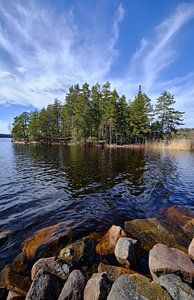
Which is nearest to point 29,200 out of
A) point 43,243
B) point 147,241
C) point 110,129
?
point 43,243

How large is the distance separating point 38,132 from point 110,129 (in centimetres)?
3847

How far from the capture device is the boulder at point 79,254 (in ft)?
19.4

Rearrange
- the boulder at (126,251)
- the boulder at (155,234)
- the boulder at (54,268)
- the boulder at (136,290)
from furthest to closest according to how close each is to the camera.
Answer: the boulder at (155,234), the boulder at (126,251), the boulder at (54,268), the boulder at (136,290)

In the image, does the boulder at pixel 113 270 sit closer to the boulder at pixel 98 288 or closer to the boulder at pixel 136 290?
the boulder at pixel 98 288

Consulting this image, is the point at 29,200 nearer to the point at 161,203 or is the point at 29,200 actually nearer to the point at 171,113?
the point at 161,203

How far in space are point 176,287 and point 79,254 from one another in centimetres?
285

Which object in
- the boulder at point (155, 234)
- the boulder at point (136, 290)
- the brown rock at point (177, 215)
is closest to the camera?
the boulder at point (136, 290)

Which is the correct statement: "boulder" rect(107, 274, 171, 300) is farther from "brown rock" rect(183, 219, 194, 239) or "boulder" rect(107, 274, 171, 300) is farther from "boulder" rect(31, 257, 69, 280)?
"brown rock" rect(183, 219, 194, 239)

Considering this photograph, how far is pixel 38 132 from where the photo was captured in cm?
8600

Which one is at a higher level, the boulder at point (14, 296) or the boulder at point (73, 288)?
the boulder at point (73, 288)

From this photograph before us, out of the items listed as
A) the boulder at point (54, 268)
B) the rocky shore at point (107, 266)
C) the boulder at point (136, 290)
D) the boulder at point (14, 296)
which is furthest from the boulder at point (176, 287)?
the boulder at point (14, 296)

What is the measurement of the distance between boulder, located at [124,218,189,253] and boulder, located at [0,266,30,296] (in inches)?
156

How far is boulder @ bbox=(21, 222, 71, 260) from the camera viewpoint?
6.77 meters

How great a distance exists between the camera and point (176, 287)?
452 centimetres
